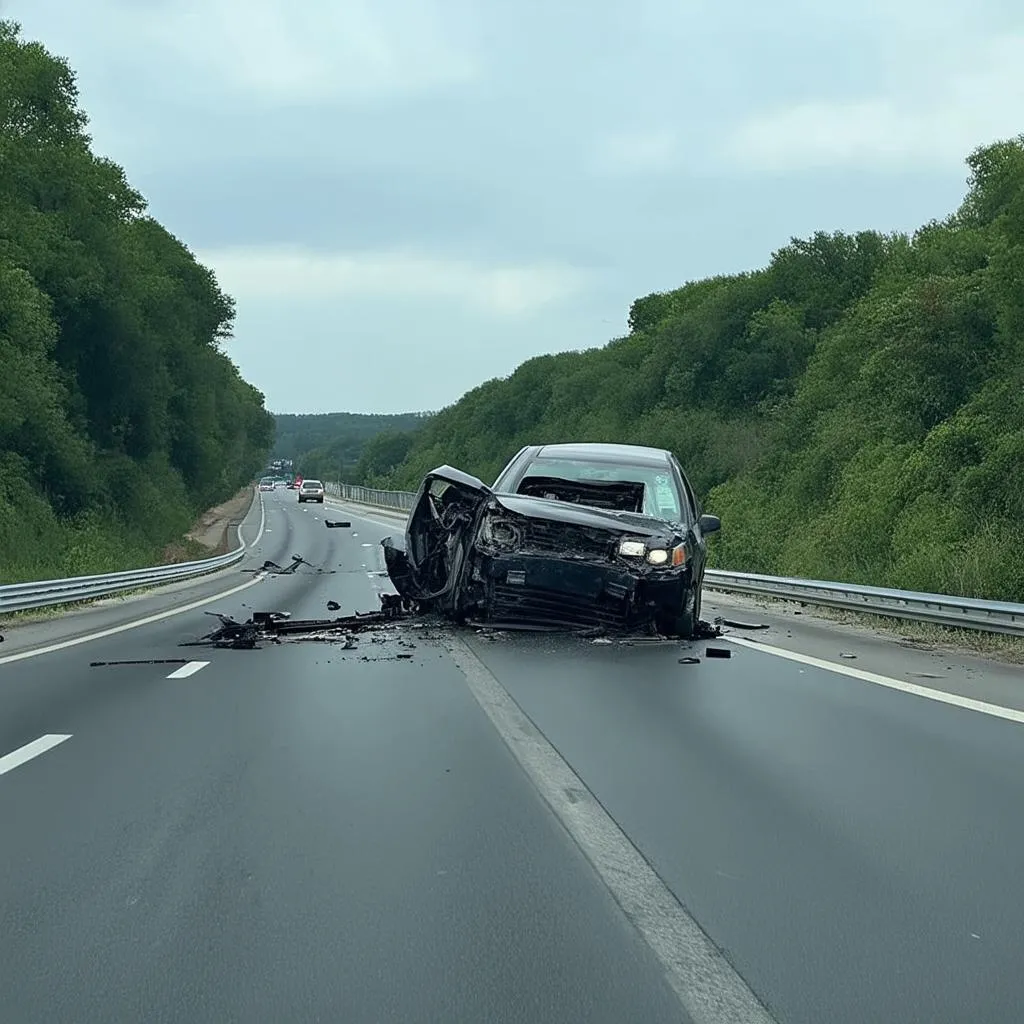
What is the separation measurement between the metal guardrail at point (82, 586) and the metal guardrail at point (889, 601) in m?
6.09

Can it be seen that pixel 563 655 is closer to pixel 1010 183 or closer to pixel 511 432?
pixel 1010 183

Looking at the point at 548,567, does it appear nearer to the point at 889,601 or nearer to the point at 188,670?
the point at 188,670

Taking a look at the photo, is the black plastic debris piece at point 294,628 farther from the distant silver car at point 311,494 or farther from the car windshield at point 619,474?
the distant silver car at point 311,494

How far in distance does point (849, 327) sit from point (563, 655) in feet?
141

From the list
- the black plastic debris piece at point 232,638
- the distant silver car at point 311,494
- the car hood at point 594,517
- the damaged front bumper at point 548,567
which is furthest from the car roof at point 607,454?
the distant silver car at point 311,494

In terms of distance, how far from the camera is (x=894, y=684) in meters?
11.6

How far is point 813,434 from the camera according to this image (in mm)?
49656

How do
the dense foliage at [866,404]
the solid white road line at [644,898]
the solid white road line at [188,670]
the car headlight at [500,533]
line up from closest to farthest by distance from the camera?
the solid white road line at [644,898]
the solid white road line at [188,670]
the car headlight at [500,533]
the dense foliage at [866,404]

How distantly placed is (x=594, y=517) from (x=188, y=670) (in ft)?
13.6

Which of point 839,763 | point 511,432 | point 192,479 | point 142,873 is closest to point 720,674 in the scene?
point 839,763

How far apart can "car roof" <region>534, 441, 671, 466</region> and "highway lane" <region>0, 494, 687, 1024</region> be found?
6.45 m

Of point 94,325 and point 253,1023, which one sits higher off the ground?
point 94,325

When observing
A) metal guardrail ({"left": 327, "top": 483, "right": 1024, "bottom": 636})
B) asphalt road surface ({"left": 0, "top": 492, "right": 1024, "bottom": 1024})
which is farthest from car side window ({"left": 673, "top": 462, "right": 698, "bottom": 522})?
asphalt road surface ({"left": 0, "top": 492, "right": 1024, "bottom": 1024})

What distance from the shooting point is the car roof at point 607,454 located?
53.5 feet
